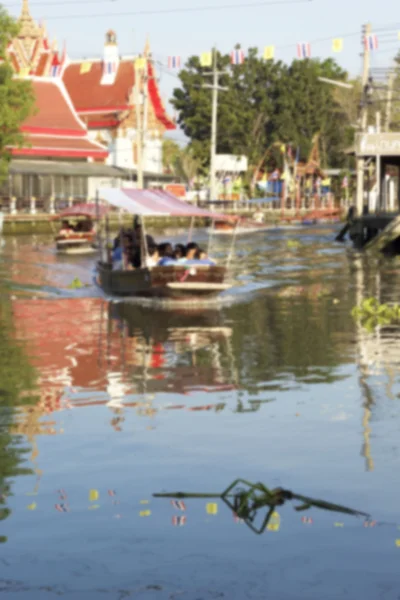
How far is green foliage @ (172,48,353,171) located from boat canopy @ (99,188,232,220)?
76148 millimetres

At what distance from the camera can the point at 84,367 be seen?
1788 cm

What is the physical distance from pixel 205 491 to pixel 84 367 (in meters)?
8.16

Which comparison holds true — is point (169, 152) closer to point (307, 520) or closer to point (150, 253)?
point (150, 253)

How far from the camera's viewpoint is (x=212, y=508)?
30.8ft

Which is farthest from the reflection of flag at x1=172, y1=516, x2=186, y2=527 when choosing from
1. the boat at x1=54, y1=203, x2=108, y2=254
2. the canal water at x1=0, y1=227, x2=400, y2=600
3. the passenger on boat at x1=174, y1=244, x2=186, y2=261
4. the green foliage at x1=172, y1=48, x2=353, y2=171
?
the green foliage at x1=172, y1=48, x2=353, y2=171

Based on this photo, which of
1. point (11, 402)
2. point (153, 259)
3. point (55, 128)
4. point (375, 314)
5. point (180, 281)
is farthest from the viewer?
point (55, 128)

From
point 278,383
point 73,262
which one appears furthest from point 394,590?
point 73,262

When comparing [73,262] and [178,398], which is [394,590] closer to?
[178,398]

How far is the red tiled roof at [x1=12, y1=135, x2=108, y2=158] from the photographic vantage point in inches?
3177

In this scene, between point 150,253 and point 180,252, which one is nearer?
point 180,252

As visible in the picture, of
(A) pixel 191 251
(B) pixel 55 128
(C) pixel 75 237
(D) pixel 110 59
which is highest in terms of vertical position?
(D) pixel 110 59

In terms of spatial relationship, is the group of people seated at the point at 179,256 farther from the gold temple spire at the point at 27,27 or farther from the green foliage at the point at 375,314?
the gold temple spire at the point at 27,27

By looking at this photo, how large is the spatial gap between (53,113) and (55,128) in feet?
5.44

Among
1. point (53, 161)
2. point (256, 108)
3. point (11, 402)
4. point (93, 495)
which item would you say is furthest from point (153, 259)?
point (256, 108)
